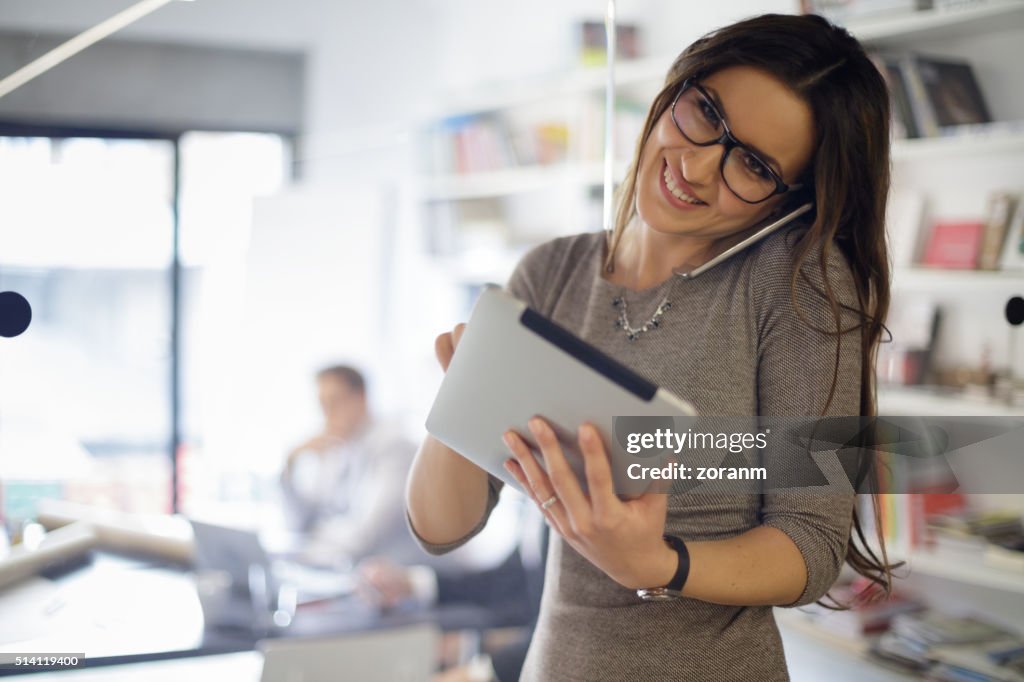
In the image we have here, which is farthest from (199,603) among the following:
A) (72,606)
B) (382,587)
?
(382,587)

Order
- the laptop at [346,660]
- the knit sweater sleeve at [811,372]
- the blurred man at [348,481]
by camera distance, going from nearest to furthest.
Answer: the knit sweater sleeve at [811,372], the laptop at [346,660], the blurred man at [348,481]

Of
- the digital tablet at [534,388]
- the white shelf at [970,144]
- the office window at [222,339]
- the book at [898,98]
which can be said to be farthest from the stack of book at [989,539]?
the office window at [222,339]

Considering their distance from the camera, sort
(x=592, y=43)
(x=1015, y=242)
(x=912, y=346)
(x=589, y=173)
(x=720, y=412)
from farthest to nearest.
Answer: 1. (x=592, y=43)
2. (x=589, y=173)
3. (x=912, y=346)
4. (x=1015, y=242)
5. (x=720, y=412)

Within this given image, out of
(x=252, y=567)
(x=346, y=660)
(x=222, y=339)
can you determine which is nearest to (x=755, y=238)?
(x=346, y=660)

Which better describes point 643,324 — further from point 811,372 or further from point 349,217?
point 349,217

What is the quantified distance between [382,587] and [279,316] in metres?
1.56

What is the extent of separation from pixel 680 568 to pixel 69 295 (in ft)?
2.15

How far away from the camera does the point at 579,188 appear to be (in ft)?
8.57

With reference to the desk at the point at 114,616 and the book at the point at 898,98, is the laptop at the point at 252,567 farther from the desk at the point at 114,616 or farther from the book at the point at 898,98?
the book at the point at 898,98

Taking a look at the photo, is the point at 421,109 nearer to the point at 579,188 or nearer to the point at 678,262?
the point at 579,188

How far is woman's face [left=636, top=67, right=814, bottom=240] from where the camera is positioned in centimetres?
80

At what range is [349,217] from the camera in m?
3.40

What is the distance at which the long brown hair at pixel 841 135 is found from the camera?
788 mm

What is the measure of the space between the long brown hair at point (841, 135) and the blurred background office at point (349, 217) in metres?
0.23
